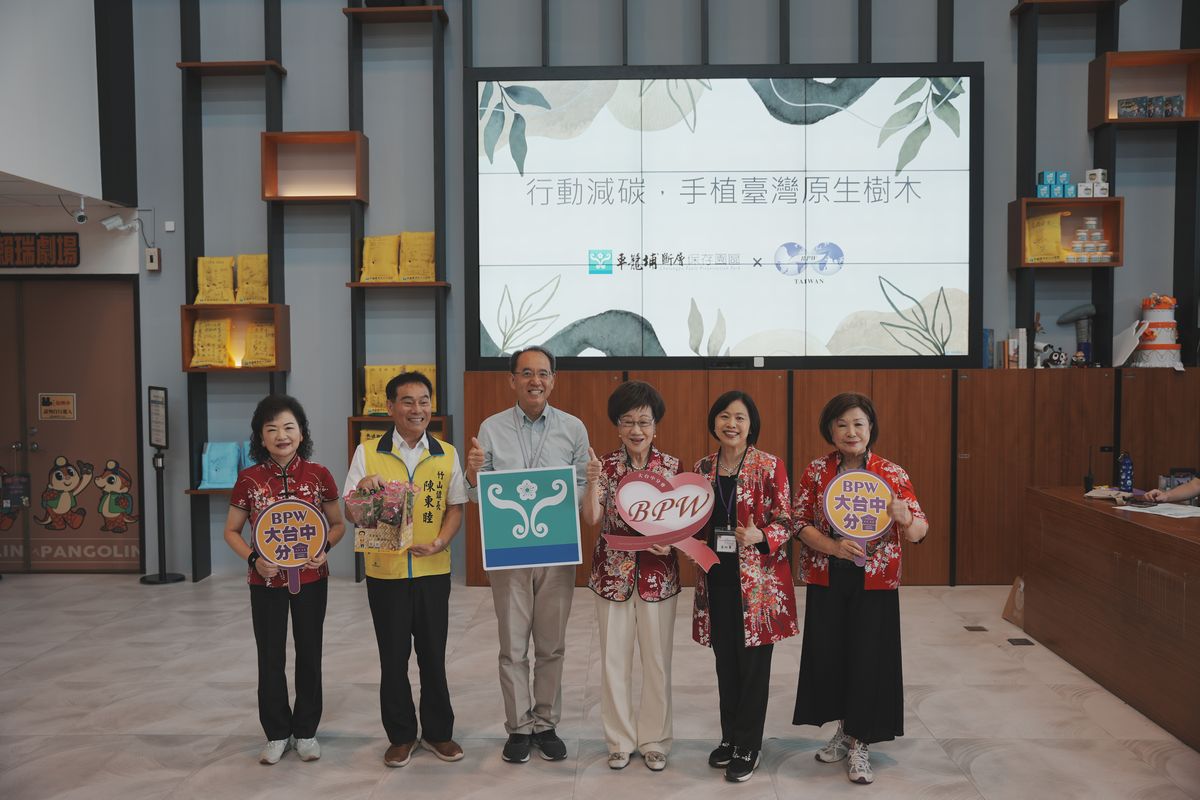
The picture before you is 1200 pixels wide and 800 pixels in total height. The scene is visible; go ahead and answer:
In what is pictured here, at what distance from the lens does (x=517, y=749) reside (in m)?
3.10

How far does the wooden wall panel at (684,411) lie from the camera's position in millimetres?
5559

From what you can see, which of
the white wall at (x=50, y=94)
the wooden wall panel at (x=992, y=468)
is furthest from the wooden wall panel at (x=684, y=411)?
the white wall at (x=50, y=94)

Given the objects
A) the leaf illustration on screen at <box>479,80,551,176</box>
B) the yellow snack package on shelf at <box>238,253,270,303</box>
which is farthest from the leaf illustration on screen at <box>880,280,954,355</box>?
the yellow snack package on shelf at <box>238,253,270,303</box>

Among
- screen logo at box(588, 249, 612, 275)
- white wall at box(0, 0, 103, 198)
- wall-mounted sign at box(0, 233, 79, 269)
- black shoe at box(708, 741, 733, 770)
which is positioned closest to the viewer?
black shoe at box(708, 741, 733, 770)

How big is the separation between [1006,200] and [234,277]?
541 centimetres

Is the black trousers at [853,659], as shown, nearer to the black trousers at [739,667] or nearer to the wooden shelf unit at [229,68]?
the black trousers at [739,667]

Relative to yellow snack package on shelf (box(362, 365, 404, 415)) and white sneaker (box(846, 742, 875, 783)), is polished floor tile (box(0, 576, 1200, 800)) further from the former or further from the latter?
yellow snack package on shelf (box(362, 365, 404, 415))

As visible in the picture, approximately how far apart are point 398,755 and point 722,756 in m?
1.18

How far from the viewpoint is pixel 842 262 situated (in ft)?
18.5

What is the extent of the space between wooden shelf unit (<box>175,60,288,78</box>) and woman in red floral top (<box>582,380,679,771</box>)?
426cm

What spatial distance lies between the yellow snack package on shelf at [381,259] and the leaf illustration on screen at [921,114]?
3342 mm

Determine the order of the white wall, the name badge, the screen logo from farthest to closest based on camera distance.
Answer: the screen logo
the white wall
the name badge

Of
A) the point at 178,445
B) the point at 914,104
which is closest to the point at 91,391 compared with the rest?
the point at 178,445

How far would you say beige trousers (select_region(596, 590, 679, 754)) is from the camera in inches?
115
